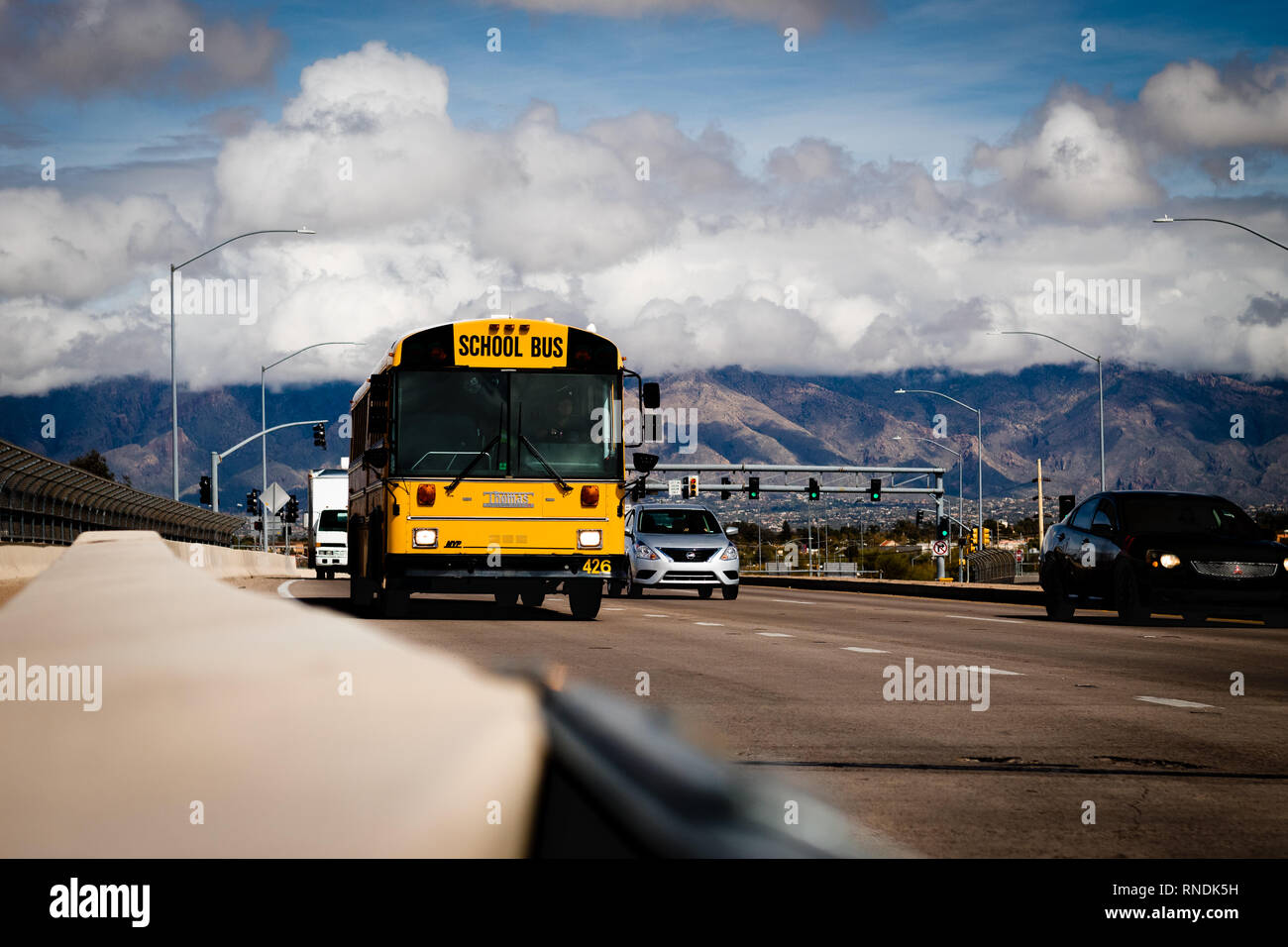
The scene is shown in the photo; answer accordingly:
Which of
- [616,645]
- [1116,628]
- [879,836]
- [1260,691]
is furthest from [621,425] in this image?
[879,836]

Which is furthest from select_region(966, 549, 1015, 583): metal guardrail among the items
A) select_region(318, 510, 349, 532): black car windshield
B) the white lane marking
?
the white lane marking

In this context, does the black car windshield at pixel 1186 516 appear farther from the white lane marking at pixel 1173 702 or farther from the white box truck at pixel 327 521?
the white box truck at pixel 327 521

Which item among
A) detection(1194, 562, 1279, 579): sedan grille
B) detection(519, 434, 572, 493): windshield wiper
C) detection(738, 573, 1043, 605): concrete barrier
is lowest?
detection(738, 573, 1043, 605): concrete barrier

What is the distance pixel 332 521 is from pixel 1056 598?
33.2m

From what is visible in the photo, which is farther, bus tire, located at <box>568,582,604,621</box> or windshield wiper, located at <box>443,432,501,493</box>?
bus tire, located at <box>568,582,604,621</box>

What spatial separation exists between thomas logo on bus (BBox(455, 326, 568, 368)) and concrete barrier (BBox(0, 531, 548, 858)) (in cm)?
1234

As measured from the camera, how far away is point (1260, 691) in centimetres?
1238

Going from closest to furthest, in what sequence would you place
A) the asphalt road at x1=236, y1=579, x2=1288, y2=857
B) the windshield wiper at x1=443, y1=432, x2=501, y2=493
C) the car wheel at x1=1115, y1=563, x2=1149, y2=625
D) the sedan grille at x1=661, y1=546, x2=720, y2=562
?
the asphalt road at x1=236, y1=579, x2=1288, y2=857 → the windshield wiper at x1=443, y1=432, x2=501, y2=493 → the car wheel at x1=1115, y1=563, x2=1149, y2=625 → the sedan grille at x1=661, y1=546, x2=720, y2=562

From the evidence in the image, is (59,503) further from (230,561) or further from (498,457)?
(498,457)

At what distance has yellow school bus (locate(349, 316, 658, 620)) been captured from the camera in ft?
65.3

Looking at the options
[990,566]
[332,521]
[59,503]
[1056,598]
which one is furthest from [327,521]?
[1056,598]

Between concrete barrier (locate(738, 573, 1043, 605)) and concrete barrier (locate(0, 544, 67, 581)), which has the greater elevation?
concrete barrier (locate(0, 544, 67, 581))

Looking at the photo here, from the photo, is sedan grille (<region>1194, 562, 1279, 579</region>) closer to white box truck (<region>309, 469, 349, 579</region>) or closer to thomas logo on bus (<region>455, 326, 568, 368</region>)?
thomas logo on bus (<region>455, 326, 568, 368</region>)
